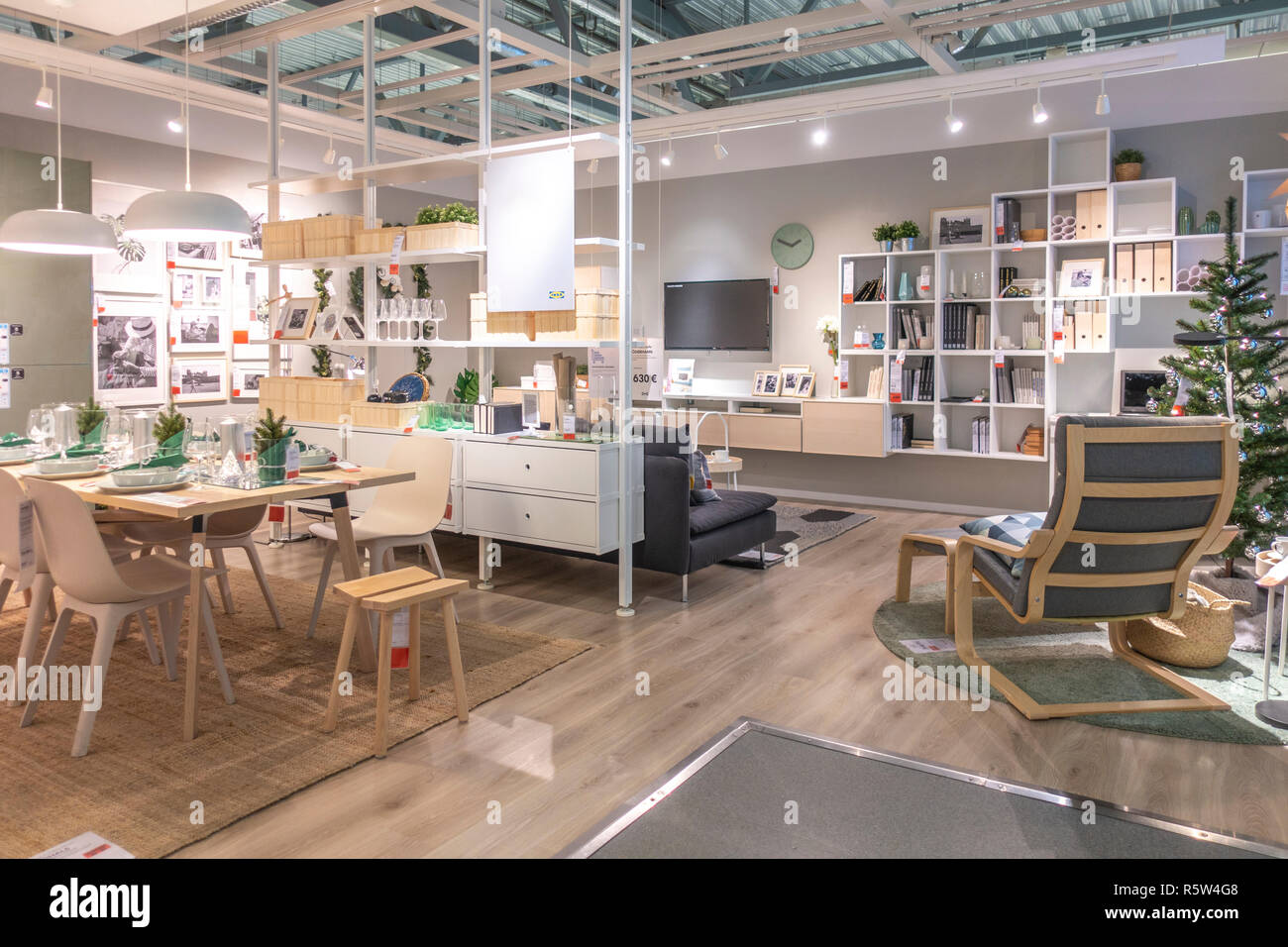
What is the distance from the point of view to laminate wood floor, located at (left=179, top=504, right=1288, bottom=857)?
9.12ft

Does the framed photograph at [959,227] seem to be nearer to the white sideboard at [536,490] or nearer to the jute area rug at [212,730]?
the white sideboard at [536,490]

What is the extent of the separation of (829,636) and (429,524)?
2053 mm

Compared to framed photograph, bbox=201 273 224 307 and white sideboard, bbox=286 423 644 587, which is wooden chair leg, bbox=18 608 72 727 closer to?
white sideboard, bbox=286 423 644 587

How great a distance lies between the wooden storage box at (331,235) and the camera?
6.12 meters

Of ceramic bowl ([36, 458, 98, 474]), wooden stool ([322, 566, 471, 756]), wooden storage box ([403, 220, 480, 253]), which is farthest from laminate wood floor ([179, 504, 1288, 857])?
wooden storage box ([403, 220, 480, 253])

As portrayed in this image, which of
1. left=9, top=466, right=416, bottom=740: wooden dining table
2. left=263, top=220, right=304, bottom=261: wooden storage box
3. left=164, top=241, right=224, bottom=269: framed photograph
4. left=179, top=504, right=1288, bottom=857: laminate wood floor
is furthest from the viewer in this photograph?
left=164, top=241, right=224, bottom=269: framed photograph

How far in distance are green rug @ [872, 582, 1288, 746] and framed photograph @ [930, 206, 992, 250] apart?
12.4 ft

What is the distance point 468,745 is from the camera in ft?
11.0

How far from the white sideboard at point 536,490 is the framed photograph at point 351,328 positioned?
80 cm

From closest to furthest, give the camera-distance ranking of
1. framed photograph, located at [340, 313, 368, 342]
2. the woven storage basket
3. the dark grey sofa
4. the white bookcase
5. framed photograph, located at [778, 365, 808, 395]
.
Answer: the woven storage basket < the dark grey sofa < framed photograph, located at [340, 313, 368, 342] < the white bookcase < framed photograph, located at [778, 365, 808, 395]

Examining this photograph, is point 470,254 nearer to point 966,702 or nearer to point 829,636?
point 829,636

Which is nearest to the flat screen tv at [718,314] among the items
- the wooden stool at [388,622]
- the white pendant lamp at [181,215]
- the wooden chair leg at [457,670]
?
the white pendant lamp at [181,215]

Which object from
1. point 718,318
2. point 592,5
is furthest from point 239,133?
point 718,318

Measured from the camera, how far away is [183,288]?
793cm
